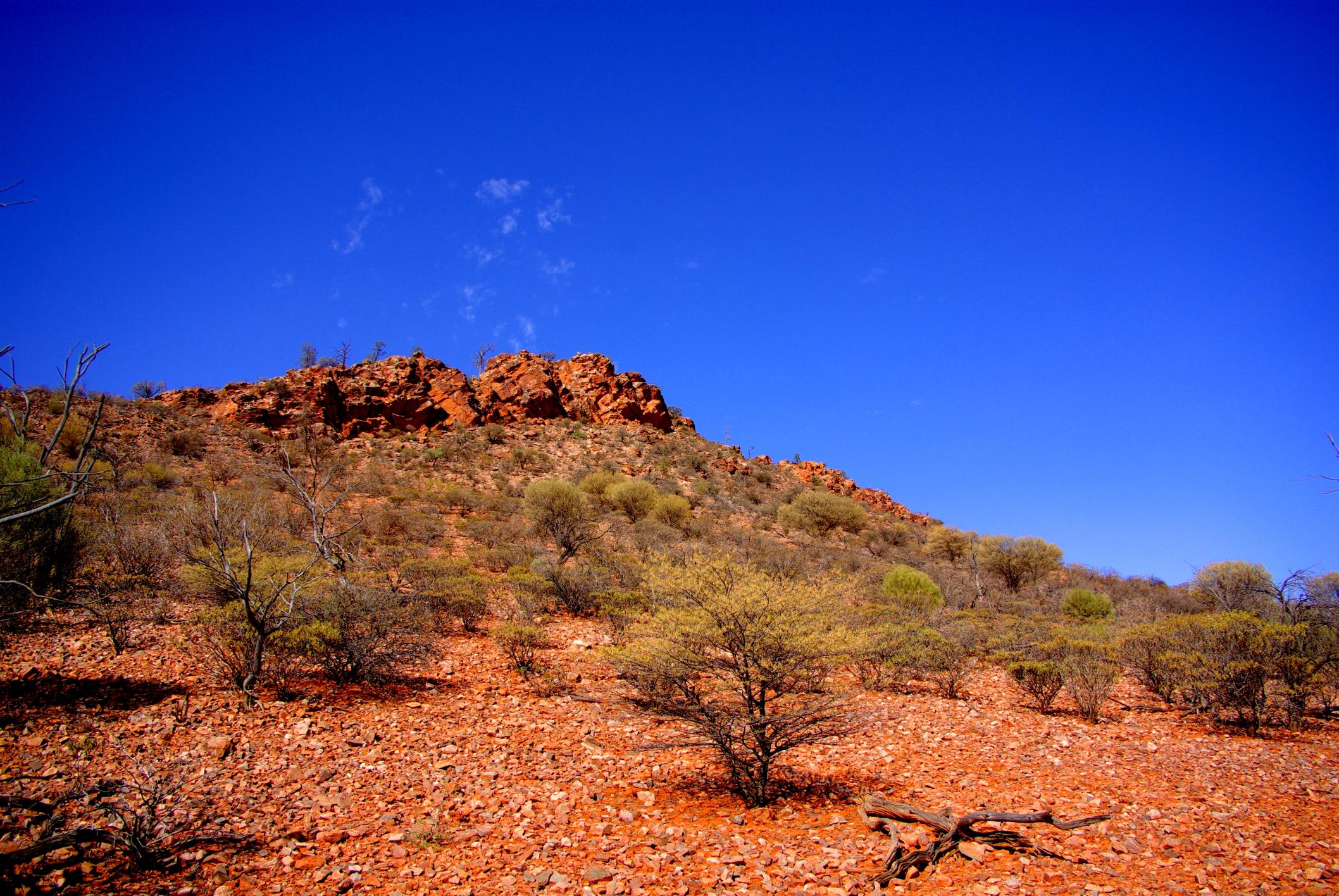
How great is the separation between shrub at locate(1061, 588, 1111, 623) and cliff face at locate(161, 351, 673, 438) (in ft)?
85.0

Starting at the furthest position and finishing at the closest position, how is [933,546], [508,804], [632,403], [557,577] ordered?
1. [632,403]
2. [933,546]
3. [557,577]
4. [508,804]

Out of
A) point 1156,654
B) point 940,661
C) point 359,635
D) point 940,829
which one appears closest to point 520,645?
point 359,635

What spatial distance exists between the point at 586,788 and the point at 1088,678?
757cm

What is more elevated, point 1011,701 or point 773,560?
point 773,560

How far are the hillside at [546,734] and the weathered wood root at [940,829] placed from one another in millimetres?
104

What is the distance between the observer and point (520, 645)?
9.41 meters

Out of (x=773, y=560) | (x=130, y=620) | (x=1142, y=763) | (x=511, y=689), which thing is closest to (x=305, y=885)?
(x=511, y=689)

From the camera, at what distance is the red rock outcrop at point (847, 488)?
3900 centimetres

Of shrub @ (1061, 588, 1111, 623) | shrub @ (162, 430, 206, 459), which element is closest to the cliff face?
shrub @ (162, 430, 206, 459)

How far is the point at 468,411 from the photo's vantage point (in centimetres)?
3494

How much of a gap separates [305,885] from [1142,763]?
8.24 m

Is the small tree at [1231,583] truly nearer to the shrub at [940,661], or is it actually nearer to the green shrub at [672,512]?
the shrub at [940,661]

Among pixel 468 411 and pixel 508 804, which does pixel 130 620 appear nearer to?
pixel 508 804

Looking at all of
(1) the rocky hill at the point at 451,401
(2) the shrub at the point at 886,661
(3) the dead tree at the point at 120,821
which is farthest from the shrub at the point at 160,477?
(2) the shrub at the point at 886,661
